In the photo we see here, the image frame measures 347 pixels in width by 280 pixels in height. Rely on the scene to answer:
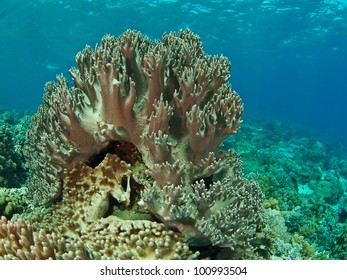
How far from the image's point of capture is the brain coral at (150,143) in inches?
161

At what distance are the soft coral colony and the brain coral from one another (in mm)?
16

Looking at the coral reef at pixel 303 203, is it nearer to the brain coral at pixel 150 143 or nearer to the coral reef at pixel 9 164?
the brain coral at pixel 150 143

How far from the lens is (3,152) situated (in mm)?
8547

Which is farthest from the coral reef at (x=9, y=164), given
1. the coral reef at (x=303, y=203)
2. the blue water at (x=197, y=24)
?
the blue water at (x=197, y=24)

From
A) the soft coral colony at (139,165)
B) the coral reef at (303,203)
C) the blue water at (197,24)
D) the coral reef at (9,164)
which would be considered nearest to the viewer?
the soft coral colony at (139,165)

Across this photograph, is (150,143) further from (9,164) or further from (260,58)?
(260,58)

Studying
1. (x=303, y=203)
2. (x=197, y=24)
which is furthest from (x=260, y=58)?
(x=303, y=203)

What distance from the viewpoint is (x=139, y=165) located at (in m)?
4.90

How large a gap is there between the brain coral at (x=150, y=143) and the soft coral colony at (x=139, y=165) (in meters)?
0.02

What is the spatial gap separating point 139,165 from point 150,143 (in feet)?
2.42

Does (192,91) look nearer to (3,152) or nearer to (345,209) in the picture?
(3,152)
